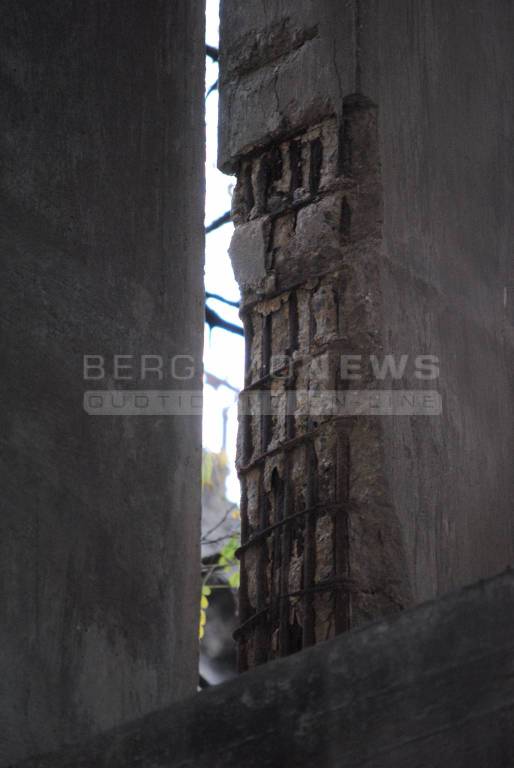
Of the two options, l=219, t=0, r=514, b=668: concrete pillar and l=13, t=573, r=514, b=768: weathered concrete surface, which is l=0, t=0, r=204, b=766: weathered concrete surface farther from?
l=13, t=573, r=514, b=768: weathered concrete surface

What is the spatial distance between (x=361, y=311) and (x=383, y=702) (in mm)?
1680

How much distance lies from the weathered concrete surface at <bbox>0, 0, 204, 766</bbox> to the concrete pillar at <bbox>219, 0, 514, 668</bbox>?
49 cm

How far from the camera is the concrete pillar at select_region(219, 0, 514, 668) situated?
3.74 m

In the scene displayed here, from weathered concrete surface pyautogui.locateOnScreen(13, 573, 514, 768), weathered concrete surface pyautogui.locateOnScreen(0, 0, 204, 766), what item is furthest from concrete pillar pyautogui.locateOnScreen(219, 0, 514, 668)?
weathered concrete surface pyautogui.locateOnScreen(13, 573, 514, 768)

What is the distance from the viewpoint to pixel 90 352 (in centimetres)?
319

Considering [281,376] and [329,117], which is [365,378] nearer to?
[281,376]

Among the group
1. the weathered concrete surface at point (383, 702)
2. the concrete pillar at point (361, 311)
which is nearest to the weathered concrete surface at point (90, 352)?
the concrete pillar at point (361, 311)

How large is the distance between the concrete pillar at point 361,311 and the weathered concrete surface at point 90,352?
1.62ft

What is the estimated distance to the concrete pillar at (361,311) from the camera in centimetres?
374

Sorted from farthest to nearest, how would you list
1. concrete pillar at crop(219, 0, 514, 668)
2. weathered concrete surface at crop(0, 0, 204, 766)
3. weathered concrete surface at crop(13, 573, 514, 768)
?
concrete pillar at crop(219, 0, 514, 668) < weathered concrete surface at crop(0, 0, 204, 766) < weathered concrete surface at crop(13, 573, 514, 768)

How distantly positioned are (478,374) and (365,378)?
507 millimetres

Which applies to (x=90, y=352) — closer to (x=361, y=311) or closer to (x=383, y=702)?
(x=361, y=311)

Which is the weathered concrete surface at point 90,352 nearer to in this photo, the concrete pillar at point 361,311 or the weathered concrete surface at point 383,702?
the concrete pillar at point 361,311

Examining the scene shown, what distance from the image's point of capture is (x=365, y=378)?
378 centimetres
